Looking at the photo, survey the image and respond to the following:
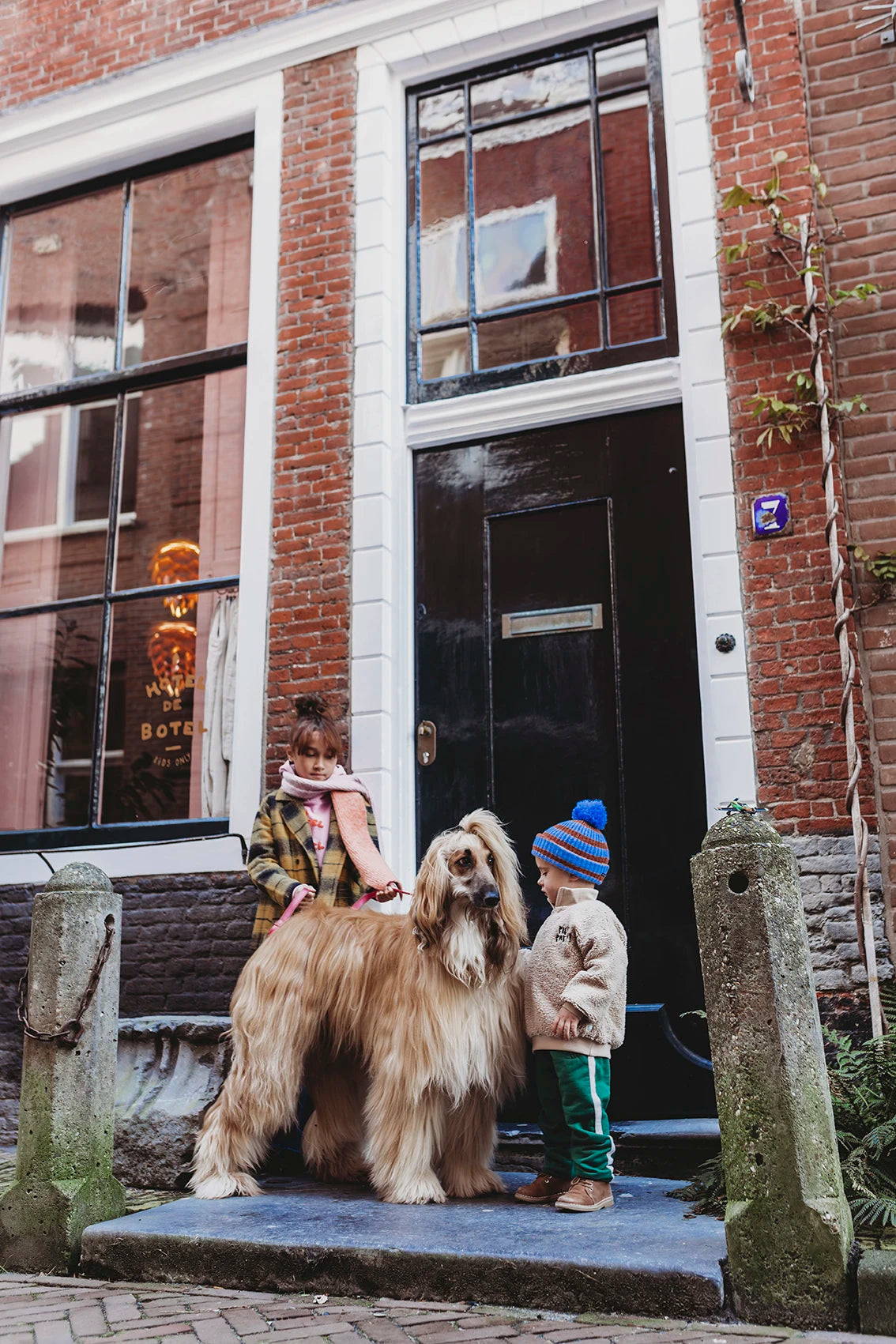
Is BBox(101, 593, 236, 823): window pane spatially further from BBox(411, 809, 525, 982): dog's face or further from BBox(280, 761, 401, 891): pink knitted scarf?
BBox(411, 809, 525, 982): dog's face

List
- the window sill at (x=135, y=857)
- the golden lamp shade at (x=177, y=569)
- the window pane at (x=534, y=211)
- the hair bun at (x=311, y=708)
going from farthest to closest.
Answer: the golden lamp shade at (x=177, y=569)
the window pane at (x=534, y=211)
the window sill at (x=135, y=857)
the hair bun at (x=311, y=708)

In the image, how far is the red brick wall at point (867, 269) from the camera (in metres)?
5.06

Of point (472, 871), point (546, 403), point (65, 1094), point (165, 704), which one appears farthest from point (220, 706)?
point (472, 871)

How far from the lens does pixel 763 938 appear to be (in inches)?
116

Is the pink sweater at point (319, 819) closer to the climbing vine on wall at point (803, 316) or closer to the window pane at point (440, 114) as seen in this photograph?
the climbing vine on wall at point (803, 316)

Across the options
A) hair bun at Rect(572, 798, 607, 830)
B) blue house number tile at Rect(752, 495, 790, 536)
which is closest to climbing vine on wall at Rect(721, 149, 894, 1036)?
blue house number tile at Rect(752, 495, 790, 536)

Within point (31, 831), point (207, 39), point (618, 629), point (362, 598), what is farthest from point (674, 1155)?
point (207, 39)

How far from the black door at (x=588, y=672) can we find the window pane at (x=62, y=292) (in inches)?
115

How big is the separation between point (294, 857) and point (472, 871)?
1267mm

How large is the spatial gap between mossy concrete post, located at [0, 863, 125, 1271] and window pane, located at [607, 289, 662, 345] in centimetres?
390

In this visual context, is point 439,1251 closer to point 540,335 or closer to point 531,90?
point 540,335

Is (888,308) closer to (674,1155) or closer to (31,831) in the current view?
(674,1155)

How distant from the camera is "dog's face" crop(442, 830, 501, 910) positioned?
3.67m

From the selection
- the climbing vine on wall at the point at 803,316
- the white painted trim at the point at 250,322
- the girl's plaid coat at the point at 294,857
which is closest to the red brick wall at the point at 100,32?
the white painted trim at the point at 250,322
